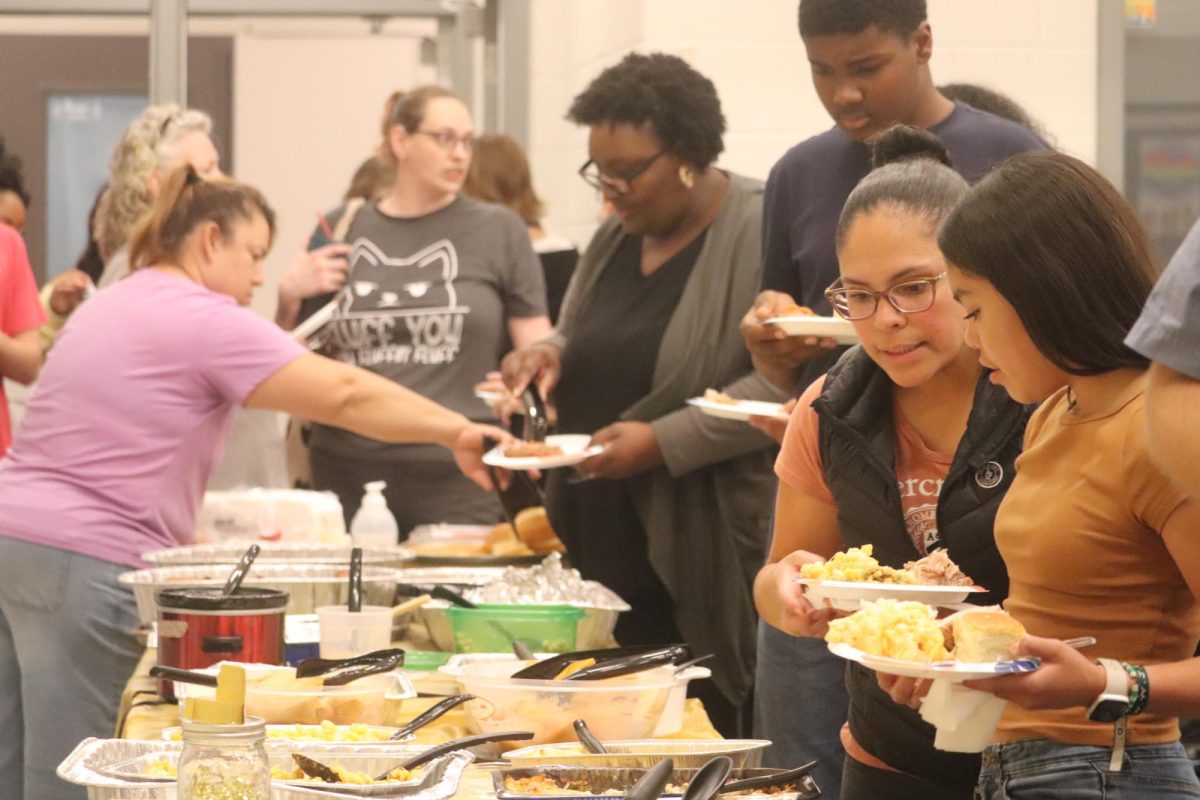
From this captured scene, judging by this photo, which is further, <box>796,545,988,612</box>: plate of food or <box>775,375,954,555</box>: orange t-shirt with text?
<box>775,375,954,555</box>: orange t-shirt with text

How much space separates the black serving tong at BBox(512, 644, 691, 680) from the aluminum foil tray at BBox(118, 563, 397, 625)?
666mm

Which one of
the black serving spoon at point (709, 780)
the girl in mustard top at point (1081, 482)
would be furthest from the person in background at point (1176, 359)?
the black serving spoon at point (709, 780)

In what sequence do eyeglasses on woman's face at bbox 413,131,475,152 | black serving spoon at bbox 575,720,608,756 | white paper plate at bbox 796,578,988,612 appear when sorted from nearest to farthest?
white paper plate at bbox 796,578,988,612, black serving spoon at bbox 575,720,608,756, eyeglasses on woman's face at bbox 413,131,475,152

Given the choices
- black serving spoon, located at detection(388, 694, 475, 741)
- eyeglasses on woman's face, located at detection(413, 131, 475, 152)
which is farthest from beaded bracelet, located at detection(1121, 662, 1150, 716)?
eyeglasses on woman's face, located at detection(413, 131, 475, 152)

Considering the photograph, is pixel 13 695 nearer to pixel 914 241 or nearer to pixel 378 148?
pixel 914 241

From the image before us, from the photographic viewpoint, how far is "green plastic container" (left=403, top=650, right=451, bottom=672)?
2.53m

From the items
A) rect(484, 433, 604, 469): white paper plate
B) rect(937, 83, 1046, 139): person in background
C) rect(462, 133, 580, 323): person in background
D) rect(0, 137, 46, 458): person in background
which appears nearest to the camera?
rect(484, 433, 604, 469): white paper plate

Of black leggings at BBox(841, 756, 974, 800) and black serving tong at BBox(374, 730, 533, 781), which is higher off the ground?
black serving tong at BBox(374, 730, 533, 781)

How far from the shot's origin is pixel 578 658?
2.07m

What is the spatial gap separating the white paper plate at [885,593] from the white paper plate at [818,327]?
0.81 m

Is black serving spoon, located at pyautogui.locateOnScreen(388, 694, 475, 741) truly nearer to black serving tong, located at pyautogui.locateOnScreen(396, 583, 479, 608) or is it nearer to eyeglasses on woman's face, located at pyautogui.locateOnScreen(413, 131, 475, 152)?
black serving tong, located at pyautogui.locateOnScreen(396, 583, 479, 608)

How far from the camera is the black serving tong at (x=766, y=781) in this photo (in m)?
1.52

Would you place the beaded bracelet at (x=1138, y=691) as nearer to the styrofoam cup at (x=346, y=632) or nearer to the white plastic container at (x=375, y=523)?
the styrofoam cup at (x=346, y=632)

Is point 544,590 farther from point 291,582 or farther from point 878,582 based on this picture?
point 878,582
